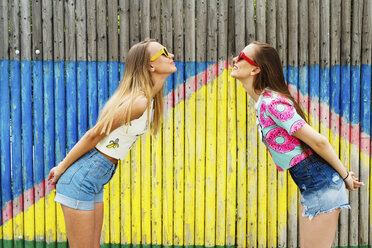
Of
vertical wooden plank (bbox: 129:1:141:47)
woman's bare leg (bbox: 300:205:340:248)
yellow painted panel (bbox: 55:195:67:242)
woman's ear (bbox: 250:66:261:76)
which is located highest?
vertical wooden plank (bbox: 129:1:141:47)

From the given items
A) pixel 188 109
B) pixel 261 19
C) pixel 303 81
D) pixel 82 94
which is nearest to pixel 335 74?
pixel 303 81

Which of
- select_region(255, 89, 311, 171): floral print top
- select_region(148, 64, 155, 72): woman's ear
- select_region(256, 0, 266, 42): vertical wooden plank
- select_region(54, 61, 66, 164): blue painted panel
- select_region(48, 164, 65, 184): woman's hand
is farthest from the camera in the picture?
select_region(54, 61, 66, 164): blue painted panel

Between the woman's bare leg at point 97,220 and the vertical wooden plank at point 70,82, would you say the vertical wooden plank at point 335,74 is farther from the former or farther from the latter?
the vertical wooden plank at point 70,82

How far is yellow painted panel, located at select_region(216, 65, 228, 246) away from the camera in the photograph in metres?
4.41

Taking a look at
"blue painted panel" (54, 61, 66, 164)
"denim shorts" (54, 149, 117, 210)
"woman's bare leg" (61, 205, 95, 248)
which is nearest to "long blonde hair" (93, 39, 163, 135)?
"denim shorts" (54, 149, 117, 210)

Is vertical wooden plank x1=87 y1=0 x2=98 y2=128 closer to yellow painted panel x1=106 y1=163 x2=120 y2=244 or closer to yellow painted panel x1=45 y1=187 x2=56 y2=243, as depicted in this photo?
yellow painted panel x1=106 y1=163 x2=120 y2=244

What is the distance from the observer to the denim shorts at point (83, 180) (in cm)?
273

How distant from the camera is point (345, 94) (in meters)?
4.39

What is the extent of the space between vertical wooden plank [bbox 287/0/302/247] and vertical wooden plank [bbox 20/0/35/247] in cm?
289

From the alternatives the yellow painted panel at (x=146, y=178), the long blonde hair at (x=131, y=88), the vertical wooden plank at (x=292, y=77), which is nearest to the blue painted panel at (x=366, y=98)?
the vertical wooden plank at (x=292, y=77)

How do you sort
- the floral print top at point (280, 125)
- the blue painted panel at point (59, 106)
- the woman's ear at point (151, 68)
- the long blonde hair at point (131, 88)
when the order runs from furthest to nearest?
the blue painted panel at point (59, 106), the woman's ear at point (151, 68), the long blonde hair at point (131, 88), the floral print top at point (280, 125)

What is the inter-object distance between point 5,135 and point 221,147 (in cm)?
244

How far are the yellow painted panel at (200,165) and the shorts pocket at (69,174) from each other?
1868mm

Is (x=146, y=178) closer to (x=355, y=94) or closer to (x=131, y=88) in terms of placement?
(x=131, y=88)
